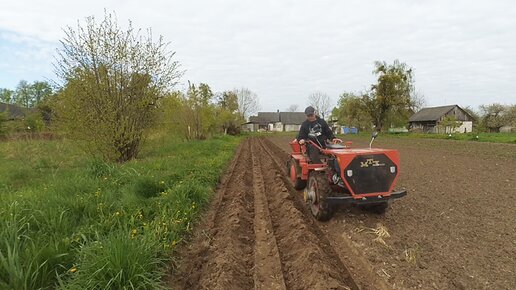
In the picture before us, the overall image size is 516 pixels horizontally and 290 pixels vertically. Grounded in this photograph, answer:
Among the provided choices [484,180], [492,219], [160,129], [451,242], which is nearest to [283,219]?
[451,242]

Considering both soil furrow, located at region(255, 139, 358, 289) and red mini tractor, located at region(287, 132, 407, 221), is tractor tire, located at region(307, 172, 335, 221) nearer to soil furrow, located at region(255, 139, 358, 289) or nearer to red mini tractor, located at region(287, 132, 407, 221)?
red mini tractor, located at region(287, 132, 407, 221)

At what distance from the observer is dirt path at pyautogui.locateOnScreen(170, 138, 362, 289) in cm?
370

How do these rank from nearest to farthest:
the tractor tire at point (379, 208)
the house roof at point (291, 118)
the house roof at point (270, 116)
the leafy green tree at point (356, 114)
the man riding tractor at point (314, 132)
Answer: the tractor tire at point (379, 208), the man riding tractor at point (314, 132), the leafy green tree at point (356, 114), the house roof at point (291, 118), the house roof at point (270, 116)

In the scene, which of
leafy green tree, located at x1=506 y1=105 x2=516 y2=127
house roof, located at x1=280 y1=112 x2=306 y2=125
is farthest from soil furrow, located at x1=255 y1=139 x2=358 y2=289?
house roof, located at x1=280 y1=112 x2=306 y2=125

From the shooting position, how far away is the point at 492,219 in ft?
18.8

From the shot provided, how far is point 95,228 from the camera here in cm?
455

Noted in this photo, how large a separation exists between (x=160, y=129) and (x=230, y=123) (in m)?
41.0

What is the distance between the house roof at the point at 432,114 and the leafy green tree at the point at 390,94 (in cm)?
1388

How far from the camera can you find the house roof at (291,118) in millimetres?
91713

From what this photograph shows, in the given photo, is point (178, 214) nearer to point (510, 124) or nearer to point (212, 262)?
point (212, 262)

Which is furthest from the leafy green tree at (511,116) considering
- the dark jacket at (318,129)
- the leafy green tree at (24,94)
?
the leafy green tree at (24,94)

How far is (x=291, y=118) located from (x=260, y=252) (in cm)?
8917

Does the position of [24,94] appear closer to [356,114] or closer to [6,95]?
[6,95]

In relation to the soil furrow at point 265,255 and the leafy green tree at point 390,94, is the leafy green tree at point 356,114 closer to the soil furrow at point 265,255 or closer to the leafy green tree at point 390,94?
the leafy green tree at point 390,94
